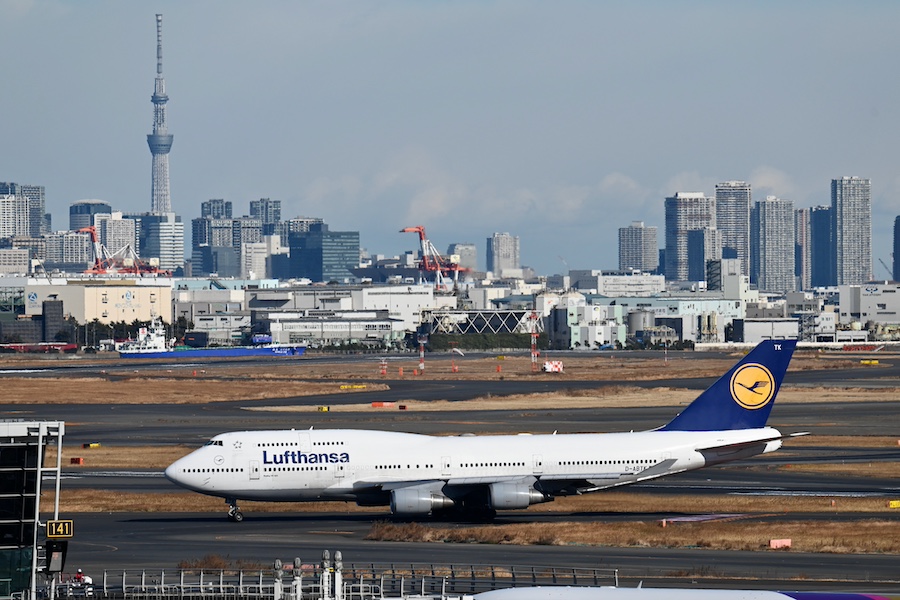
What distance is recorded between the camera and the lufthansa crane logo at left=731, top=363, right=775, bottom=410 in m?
62.2

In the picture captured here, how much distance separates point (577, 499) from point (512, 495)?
9538mm

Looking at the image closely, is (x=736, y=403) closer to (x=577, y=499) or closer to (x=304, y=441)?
(x=577, y=499)

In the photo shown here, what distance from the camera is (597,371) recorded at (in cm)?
18200

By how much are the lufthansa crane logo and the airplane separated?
155cm

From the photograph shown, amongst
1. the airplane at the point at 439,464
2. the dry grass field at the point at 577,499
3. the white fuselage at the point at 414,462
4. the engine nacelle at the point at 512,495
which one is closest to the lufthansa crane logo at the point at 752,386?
the airplane at the point at 439,464

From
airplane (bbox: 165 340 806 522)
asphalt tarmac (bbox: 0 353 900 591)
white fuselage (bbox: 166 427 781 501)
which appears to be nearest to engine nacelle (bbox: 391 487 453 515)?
airplane (bbox: 165 340 806 522)

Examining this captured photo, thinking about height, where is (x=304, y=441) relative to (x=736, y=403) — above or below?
below

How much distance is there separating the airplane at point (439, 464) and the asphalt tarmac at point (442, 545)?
5.08ft

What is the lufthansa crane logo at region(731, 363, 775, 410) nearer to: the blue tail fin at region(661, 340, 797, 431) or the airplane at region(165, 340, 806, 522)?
the blue tail fin at region(661, 340, 797, 431)

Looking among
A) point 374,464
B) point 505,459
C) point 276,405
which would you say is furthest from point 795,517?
point 276,405

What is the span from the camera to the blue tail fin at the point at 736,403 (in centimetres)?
6184

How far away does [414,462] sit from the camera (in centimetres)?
6012

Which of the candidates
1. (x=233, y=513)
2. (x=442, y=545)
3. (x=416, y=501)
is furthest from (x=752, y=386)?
(x=233, y=513)

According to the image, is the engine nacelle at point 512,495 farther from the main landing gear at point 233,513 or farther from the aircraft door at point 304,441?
the main landing gear at point 233,513
